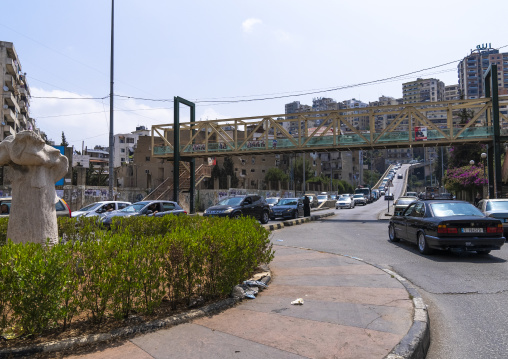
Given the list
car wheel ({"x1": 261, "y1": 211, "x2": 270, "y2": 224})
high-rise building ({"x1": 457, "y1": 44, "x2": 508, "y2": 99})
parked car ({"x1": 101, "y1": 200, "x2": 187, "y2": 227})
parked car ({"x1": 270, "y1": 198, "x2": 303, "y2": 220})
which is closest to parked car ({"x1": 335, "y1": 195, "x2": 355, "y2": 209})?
parked car ({"x1": 270, "y1": 198, "x2": 303, "y2": 220})

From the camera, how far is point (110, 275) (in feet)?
13.5

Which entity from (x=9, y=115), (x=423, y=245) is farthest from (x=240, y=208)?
(x=9, y=115)

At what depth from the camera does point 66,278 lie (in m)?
3.80

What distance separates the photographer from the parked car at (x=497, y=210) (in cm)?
1341

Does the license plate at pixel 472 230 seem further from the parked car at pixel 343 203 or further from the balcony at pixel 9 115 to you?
the balcony at pixel 9 115

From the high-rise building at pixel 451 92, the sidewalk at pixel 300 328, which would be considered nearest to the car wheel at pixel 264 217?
the sidewalk at pixel 300 328

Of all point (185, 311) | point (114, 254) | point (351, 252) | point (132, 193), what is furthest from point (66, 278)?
point (132, 193)

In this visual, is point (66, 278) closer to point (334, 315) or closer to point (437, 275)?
point (334, 315)

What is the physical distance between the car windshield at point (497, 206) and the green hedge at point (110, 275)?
11.8 metres

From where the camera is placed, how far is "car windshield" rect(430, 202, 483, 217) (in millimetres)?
9950

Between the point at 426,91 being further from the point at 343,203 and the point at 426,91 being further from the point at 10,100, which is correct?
the point at 10,100

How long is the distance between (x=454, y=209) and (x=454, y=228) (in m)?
1.14

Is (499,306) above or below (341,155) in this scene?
below

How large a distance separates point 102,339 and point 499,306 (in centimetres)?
534
